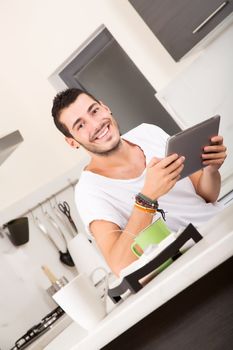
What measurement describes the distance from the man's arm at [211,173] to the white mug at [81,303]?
2.06 ft

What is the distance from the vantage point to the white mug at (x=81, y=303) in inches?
36.5

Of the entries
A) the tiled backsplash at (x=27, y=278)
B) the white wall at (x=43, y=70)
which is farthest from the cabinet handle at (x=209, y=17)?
the tiled backsplash at (x=27, y=278)

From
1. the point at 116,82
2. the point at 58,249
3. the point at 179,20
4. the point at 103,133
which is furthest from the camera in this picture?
the point at 116,82

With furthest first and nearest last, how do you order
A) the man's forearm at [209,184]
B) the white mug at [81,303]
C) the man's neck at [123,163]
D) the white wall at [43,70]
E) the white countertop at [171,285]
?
the white wall at [43,70] → the man's neck at [123,163] → the man's forearm at [209,184] → the white mug at [81,303] → the white countertop at [171,285]

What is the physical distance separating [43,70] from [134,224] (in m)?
1.09

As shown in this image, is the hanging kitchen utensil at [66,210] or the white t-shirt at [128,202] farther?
the hanging kitchen utensil at [66,210]

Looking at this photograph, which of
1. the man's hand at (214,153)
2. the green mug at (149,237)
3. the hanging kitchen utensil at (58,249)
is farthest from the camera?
the hanging kitchen utensil at (58,249)

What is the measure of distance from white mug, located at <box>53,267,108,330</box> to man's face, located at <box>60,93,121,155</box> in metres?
0.78

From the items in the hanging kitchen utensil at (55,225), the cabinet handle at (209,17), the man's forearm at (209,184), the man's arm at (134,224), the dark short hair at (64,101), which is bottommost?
the man's forearm at (209,184)

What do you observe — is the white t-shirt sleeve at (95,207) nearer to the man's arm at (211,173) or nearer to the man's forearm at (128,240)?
the man's forearm at (128,240)

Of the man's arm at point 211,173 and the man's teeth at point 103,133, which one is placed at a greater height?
the man's teeth at point 103,133

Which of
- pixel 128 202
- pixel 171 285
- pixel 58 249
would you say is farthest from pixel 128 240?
pixel 171 285

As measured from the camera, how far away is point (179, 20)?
181 cm

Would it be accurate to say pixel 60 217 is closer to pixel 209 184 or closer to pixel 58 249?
pixel 58 249
